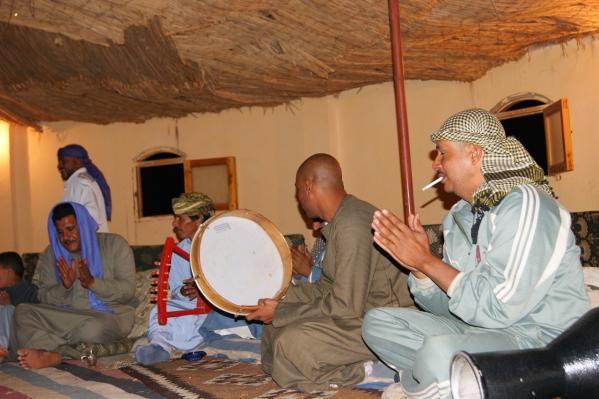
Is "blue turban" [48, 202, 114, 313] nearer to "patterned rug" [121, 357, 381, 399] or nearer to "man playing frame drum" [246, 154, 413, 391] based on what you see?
"patterned rug" [121, 357, 381, 399]

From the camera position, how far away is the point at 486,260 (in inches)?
89.0

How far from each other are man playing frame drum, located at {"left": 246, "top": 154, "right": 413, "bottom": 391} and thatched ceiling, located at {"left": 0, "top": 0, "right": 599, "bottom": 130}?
2.20 meters

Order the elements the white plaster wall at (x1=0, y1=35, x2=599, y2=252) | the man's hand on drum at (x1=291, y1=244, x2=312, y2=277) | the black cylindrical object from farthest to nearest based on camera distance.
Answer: the white plaster wall at (x1=0, y1=35, x2=599, y2=252), the man's hand on drum at (x1=291, y1=244, x2=312, y2=277), the black cylindrical object

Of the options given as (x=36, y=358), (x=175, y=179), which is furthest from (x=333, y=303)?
(x=175, y=179)

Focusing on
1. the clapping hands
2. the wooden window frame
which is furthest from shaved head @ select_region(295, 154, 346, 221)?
the wooden window frame

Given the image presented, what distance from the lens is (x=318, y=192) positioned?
3.70m

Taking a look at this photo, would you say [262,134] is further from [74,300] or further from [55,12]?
[74,300]

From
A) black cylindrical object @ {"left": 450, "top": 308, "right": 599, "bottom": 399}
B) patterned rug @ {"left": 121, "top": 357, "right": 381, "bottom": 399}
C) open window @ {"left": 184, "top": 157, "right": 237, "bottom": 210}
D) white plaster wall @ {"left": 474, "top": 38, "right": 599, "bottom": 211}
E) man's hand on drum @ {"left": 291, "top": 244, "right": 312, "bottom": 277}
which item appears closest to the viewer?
black cylindrical object @ {"left": 450, "top": 308, "right": 599, "bottom": 399}

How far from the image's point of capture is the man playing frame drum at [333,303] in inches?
130

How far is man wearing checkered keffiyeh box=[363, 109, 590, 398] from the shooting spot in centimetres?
218

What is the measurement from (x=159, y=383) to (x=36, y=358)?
1189 mm

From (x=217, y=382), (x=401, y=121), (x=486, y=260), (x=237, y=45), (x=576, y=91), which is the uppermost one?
(x=237, y=45)

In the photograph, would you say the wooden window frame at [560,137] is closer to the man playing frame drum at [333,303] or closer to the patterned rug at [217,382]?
the man playing frame drum at [333,303]

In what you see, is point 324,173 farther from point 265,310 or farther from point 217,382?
point 217,382
